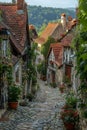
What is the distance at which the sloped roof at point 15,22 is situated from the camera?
910 inches

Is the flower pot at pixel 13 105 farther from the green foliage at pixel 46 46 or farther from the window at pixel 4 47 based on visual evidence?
the green foliage at pixel 46 46

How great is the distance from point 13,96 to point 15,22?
26.2 feet

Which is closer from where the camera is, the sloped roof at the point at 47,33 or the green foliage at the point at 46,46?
the green foliage at the point at 46,46

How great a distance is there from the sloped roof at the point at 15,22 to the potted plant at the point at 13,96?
5.05 meters

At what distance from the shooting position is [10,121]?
45.5ft

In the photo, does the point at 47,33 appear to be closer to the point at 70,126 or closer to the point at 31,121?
the point at 31,121

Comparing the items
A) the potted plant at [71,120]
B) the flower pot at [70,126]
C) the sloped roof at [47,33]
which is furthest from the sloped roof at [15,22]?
the sloped roof at [47,33]

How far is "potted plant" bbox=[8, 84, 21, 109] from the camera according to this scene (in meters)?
17.4

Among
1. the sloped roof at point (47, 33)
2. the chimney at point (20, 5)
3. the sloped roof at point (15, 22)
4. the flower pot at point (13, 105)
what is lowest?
the flower pot at point (13, 105)

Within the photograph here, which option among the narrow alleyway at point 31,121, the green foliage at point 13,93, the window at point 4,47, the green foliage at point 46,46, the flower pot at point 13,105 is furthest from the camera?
the green foliage at point 46,46

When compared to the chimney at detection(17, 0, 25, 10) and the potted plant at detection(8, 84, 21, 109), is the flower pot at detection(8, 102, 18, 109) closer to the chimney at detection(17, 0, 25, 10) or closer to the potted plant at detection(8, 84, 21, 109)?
the potted plant at detection(8, 84, 21, 109)

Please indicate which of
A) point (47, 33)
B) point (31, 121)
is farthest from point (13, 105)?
point (47, 33)

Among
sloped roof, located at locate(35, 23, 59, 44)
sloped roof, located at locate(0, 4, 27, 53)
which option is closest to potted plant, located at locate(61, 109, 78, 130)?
sloped roof, located at locate(0, 4, 27, 53)

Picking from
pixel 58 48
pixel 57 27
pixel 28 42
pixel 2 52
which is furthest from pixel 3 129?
pixel 57 27
